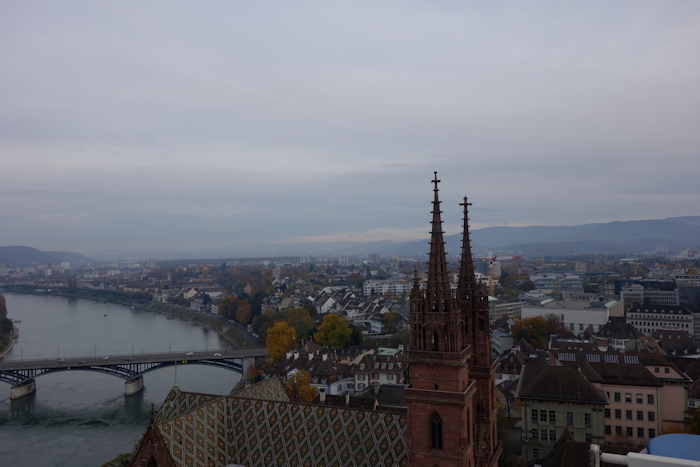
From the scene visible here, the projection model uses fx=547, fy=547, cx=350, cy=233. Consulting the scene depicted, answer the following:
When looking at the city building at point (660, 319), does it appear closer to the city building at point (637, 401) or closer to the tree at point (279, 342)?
the city building at point (637, 401)

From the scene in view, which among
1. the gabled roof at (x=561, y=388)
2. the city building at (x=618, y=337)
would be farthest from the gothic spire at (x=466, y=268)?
the city building at (x=618, y=337)

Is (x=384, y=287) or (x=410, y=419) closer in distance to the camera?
(x=410, y=419)

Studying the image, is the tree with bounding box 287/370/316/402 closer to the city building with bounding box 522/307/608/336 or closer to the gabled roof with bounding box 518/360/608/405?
the gabled roof with bounding box 518/360/608/405

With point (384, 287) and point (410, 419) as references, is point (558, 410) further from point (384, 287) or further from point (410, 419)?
point (384, 287)

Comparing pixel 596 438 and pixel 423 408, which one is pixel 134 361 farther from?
pixel 423 408

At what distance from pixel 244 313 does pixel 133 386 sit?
160 feet

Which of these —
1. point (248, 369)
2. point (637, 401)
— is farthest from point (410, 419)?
point (248, 369)

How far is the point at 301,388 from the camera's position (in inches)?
1746

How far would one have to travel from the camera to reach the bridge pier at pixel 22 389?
168 ft

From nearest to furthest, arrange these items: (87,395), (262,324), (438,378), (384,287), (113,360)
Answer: (438,378) → (87,395) → (113,360) → (262,324) → (384,287)

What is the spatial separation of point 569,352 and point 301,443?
112 feet

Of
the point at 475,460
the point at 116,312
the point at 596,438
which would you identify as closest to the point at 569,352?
the point at 596,438

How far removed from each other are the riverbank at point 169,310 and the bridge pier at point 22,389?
32.5m

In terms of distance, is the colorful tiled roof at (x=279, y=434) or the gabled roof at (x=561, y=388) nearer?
the colorful tiled roof at (x=279, y=434)
